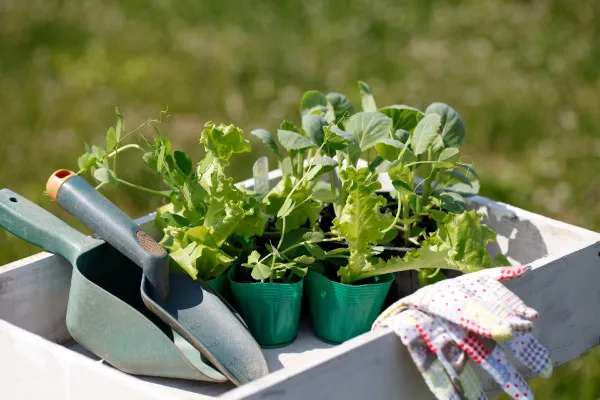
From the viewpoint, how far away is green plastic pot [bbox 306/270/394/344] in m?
1.20

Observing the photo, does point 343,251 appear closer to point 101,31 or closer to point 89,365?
point 89,365

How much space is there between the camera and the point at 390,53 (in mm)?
2875

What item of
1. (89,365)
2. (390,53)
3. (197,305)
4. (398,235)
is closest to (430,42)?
(390,53)

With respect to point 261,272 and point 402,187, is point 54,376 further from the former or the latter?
point 402,187

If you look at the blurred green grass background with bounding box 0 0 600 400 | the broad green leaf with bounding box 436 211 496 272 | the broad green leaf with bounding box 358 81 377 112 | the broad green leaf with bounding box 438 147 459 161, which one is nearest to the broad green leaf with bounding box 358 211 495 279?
the broad green leaf with bounding box 436 211 496 272

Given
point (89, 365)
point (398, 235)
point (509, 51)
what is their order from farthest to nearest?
point (509, 51)
point (398, 235)
point (89, 365)

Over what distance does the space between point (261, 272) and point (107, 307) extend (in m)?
0.19

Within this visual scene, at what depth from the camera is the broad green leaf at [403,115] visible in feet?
4.48

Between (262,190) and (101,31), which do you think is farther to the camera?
(101,31)

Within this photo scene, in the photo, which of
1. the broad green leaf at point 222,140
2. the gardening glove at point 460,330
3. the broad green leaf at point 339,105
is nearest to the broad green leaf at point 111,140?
the broad green leaf at point 222,140

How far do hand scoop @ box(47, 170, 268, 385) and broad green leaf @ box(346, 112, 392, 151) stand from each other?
283 mm

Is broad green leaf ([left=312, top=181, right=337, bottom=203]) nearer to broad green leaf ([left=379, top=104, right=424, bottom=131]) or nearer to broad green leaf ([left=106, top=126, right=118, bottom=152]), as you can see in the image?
broad green leaf ([left=379, top=104, right=424, bottom=131])

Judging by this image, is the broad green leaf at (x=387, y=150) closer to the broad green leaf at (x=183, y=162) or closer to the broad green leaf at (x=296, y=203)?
the broad green leaf at (x=296, y=203)

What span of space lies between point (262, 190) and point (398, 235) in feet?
0.66
